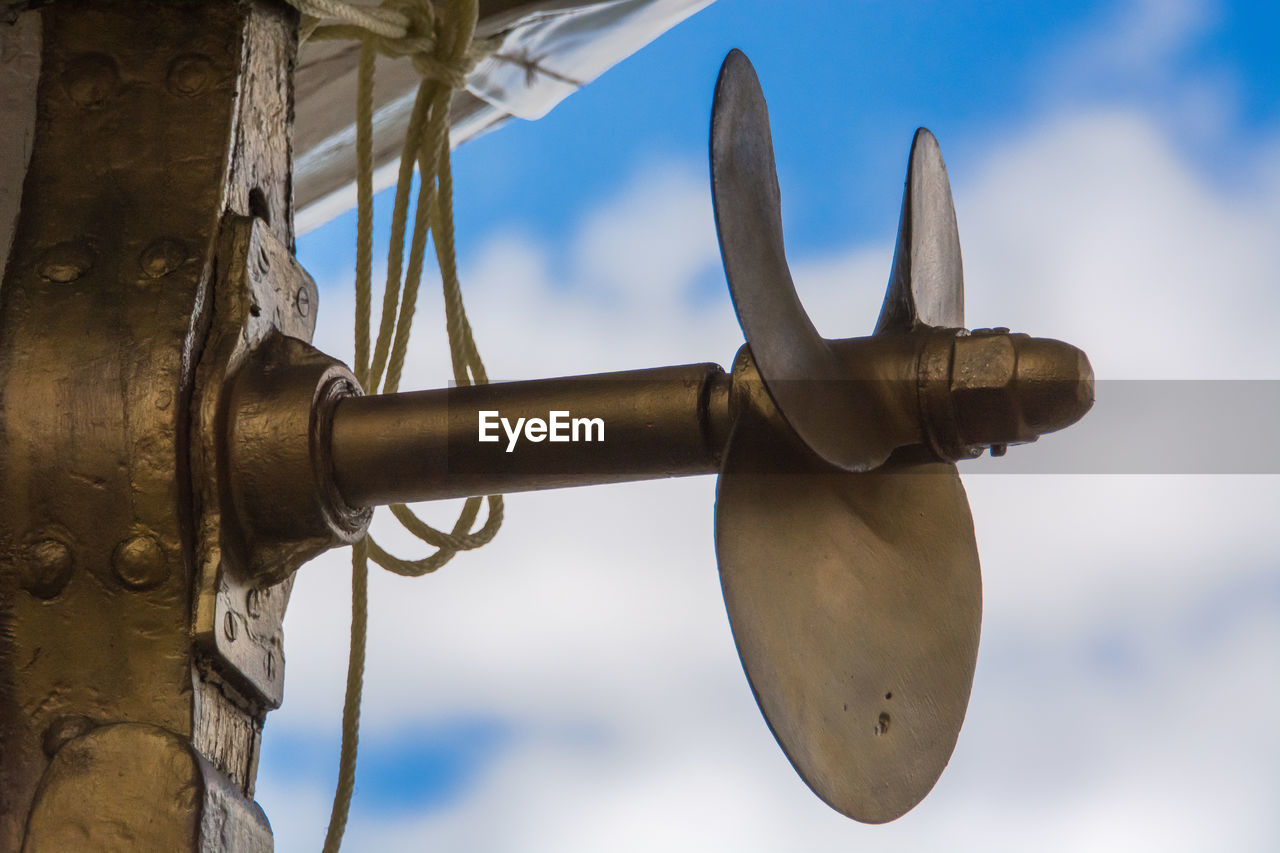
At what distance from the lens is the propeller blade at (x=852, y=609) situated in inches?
31.9

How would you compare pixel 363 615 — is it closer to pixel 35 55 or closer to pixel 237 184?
pixel 237 184

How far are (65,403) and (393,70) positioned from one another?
65cm

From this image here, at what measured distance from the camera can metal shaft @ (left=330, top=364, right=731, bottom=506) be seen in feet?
2.84

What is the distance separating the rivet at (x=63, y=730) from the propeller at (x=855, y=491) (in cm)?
36

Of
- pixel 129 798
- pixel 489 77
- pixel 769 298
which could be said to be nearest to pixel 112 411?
pixel 129 798

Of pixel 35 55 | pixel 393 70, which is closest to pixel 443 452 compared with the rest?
pixel 35 55

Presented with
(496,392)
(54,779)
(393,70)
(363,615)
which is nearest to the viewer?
(54,779)

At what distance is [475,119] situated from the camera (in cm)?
145

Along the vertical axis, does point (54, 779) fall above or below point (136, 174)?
below

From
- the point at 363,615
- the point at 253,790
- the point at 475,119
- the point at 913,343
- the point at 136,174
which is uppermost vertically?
the point at 475,119

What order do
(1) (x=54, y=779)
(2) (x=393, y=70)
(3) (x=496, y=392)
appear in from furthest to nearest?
1. (2) (x=393, y=70)
2. (3) (x=496, y=392)
3. (1) (x=54, y=779)

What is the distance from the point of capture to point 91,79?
95 centimetres

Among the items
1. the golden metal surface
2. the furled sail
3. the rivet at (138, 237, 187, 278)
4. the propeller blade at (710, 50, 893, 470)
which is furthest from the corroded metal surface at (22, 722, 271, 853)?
the furled sail

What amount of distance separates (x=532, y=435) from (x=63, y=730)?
30 cm
